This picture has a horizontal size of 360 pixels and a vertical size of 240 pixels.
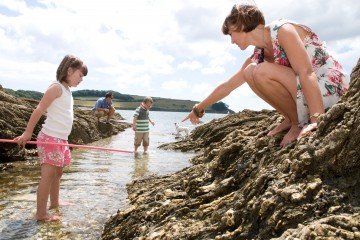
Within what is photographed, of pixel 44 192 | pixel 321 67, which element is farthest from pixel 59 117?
pixel 321 67

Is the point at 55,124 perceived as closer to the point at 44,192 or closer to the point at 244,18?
the point at 44,192

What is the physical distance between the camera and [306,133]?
3936mm

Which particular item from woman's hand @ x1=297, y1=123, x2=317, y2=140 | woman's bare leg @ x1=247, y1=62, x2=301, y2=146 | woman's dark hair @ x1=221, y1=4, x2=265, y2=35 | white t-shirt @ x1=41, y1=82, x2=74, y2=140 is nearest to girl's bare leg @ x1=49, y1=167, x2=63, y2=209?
white t-shirt @ x1=41, y1=82, x2=74, y2=140

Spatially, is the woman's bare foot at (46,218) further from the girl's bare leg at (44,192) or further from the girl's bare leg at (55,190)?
the girl's bare leg at (55,190)

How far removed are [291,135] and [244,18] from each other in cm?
137

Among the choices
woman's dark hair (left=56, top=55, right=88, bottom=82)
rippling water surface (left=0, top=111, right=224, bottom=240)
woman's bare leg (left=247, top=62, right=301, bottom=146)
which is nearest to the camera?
woman's bare leg (left=247, top=62, right=301, bottom=146)

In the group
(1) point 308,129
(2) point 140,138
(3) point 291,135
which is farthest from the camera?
(2) point 140,138

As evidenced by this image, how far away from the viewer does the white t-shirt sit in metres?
6.54

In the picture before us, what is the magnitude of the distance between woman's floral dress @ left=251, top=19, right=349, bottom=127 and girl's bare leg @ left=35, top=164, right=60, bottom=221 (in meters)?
3.99

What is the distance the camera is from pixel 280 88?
4414mm

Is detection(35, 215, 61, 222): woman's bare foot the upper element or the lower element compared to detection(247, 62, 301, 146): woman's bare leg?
lower

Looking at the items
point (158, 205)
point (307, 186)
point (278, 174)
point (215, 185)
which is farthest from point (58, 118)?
point (307, 186)

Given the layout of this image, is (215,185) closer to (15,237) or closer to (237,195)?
(237,195)

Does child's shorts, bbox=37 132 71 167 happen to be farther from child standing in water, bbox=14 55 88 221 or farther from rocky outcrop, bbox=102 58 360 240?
rocky outcrop, bbox=102 58 360 240
